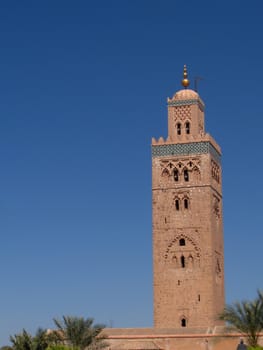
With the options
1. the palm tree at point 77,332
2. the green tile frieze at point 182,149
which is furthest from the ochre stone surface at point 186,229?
the palm tree at point 77,332

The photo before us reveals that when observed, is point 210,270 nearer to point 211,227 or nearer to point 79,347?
point 211,227

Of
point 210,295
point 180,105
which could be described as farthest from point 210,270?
point 180,105

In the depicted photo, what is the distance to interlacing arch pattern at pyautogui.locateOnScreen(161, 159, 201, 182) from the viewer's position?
162 feet

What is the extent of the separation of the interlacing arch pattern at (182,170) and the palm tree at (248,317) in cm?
1331

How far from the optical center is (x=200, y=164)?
162 ft

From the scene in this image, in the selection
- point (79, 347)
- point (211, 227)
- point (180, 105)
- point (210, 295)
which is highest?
point (180, 105)

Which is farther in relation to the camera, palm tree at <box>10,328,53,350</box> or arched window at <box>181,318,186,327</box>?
arched window at <box>181,318,186,327</box>

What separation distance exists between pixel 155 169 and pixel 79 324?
13.0 meters

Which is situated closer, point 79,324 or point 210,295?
point 79,324

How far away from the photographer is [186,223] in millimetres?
48938

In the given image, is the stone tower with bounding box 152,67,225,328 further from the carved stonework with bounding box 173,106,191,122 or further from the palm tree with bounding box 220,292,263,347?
the palm tree with bounding box 220,292,263,347

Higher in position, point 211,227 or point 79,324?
point 211,227

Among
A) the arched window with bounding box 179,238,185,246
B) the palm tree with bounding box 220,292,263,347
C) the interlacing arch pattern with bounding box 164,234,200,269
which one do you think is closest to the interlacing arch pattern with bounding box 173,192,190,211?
the interlacing arch pattern with bounding box 164,234,200,269

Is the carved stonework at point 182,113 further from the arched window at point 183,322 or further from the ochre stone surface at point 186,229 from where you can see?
the arched window at point 183,322
